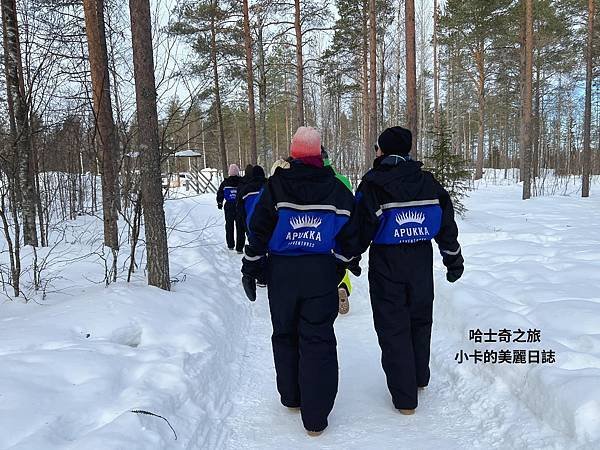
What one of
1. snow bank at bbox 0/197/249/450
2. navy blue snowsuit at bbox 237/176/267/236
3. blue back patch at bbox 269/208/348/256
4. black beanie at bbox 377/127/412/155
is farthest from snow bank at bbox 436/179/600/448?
navy blue snowsuit at bbox 237/176/267/236

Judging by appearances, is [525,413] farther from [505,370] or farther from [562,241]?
[562,241]

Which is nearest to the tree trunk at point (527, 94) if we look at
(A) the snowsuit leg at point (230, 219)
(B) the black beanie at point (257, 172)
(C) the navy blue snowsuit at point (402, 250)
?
(A) the snowsuit leg at point (230, 219)

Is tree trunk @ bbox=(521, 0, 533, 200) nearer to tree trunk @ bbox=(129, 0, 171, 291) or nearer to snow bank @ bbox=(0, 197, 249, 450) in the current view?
snow bank @ bbox=(0, 197, 249, 450)

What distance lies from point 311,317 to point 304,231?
1.97 ft

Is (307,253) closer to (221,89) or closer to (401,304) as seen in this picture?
(401,304)

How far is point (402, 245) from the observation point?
3.29 m

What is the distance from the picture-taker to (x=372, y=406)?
345cm

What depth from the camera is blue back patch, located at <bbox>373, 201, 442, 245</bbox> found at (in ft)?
10.5

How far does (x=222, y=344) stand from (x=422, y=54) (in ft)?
109

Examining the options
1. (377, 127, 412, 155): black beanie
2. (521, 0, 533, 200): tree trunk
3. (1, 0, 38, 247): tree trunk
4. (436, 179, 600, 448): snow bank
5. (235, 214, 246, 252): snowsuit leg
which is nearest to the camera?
(436, 179, 600, 448): snow bank

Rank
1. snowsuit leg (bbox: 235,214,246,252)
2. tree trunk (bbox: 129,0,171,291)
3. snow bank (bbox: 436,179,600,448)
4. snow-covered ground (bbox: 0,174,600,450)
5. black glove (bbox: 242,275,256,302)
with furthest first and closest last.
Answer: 1. snowsuit leg (bbox: 235,214,246,252)
2. tree trunk (bbox: 129,0,171,291)
3. black glove (bbox: 242,275,256,302)
4. snow bank (bbox: 436,179,600,448)
5. snow-covered ground (bbox: 0,174,600,450)

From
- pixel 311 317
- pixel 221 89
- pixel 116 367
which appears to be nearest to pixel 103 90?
pixel 116 367

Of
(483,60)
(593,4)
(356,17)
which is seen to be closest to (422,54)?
(483,60)

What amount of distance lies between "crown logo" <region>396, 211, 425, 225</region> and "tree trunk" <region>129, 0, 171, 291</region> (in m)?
2.99
